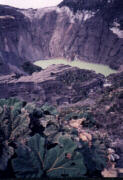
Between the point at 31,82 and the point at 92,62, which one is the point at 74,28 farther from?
A: the point at 31,82

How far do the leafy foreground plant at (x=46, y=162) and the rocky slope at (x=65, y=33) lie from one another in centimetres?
2060

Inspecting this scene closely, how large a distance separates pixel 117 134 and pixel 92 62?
1821cm

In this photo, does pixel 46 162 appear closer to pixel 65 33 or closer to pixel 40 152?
pixel 40 152

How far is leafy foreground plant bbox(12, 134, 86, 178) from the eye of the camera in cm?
172

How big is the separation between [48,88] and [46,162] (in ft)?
41.6

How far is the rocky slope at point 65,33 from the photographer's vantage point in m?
24.3

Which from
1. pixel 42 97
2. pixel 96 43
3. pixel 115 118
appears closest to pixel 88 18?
pixel 96 43

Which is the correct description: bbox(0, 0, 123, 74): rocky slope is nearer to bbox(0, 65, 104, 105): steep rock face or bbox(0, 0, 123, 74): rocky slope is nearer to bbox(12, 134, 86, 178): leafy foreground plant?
bbox(0, 65, 104, 105): steep rock face

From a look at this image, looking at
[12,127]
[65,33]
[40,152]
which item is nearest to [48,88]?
[12,127]

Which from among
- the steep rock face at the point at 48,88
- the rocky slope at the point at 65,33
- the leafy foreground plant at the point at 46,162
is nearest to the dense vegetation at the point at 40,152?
the leafy foreground plant at the point at 46,162

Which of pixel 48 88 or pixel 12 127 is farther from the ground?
pixel 12 127

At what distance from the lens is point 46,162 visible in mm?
1795

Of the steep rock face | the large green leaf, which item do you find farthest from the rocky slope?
the large green leaf

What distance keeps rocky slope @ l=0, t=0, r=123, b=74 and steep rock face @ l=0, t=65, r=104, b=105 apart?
303 inches
